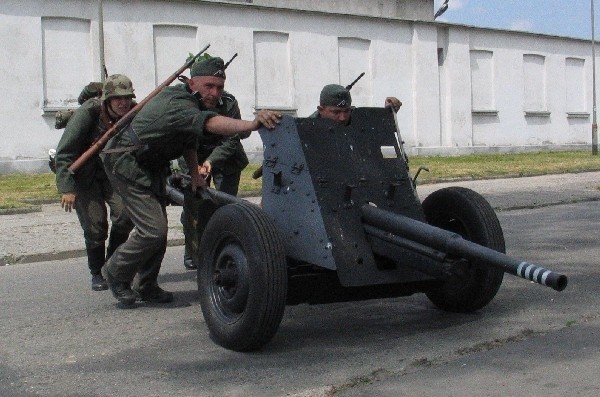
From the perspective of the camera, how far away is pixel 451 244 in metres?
5.79

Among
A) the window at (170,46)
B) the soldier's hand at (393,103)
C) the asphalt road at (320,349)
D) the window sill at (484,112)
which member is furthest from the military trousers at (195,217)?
the window sill at (484,112)

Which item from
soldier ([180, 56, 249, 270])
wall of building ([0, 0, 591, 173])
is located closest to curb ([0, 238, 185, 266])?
soldier ([180, 56, 249, 270])

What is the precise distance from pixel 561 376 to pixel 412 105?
2885cm

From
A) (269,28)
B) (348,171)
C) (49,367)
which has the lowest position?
(49,367)

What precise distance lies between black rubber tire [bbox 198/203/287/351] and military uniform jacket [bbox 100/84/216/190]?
684mm

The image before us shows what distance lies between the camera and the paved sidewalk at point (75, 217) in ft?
36.7

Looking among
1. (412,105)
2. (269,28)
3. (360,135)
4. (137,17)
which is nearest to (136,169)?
(360,135)

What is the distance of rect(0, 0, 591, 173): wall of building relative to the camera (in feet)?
83.4

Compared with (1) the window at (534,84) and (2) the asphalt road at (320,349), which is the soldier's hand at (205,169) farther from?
(1) the window at (534,84)

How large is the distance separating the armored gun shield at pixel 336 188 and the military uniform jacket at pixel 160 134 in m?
0.52

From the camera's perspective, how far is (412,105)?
3372 centimetres

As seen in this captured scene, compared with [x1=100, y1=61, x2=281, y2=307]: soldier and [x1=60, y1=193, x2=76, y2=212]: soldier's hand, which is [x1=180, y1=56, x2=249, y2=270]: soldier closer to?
[x1=100, y1=61, x2=281, y2=307]: soldier

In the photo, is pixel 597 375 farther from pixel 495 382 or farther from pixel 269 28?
pixel 269 28

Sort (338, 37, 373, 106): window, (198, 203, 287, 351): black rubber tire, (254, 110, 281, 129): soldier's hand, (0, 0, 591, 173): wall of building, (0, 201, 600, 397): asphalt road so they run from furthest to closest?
(338, 37, 373, 106): window < (0, 0, 591, 173): wall of building < (254, 110, 281, 129): soldier's hand < (198, 203, 287, 351): black rubber tire < (0, 201, 600, 397): asphalt road
